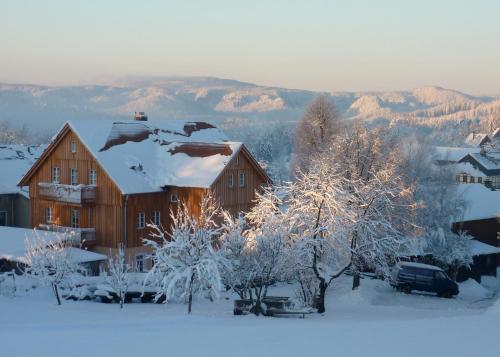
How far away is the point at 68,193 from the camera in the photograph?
43.9 m

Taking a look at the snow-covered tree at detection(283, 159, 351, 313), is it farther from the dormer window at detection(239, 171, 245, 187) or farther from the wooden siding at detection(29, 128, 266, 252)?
the dormer window at detection(239, 171, 245, 187)

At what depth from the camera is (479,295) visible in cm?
4416

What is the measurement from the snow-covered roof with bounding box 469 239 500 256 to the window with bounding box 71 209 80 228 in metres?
25.6

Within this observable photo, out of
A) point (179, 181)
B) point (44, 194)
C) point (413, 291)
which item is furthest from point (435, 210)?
point (44, 194)

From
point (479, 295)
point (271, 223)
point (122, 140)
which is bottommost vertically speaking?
point (479, 295)

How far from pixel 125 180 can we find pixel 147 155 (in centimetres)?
359

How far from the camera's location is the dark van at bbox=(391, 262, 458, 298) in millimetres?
39781

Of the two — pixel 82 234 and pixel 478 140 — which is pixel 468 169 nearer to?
pixel 478 140

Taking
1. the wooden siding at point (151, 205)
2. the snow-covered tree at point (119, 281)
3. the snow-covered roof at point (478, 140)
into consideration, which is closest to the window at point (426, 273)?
the wooden siding at point (151, 205)

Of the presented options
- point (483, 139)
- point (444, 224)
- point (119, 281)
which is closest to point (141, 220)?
point (119, 281)

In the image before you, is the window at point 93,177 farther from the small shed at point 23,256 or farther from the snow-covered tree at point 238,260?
the snow-covered tree at point 238,260

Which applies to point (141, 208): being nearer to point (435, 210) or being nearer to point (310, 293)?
point (310, 293)

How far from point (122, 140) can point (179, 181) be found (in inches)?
198

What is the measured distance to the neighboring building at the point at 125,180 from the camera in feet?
140
